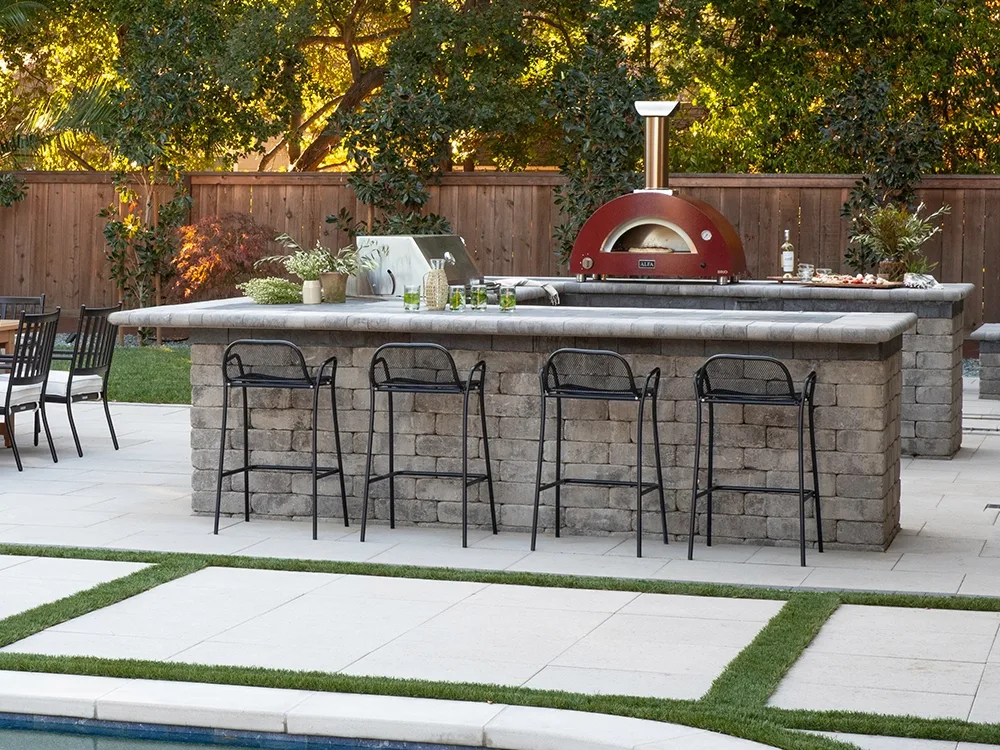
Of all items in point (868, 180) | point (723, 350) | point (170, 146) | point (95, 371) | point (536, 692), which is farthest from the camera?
point (170, 146)

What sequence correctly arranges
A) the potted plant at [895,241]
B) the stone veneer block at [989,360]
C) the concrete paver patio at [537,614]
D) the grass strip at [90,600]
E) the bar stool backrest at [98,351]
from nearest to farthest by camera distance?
the concrete paver patio at [537,614], the grass strip at [90,600], the bar stool backrest at [98,351], the potted plant at [895,241], the stone veneer block at [989,360]

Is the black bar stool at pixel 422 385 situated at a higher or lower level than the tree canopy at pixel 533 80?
Result: lower

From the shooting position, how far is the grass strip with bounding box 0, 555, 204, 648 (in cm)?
569

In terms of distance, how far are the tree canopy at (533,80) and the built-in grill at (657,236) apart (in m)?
3.59

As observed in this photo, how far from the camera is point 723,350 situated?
24.7 ft

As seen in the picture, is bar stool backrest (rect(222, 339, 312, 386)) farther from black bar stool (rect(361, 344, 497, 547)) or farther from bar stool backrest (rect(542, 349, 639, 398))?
bar stool backrest (rect(542, 349, 639, 398))

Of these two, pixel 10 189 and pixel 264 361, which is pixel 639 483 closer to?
pixel 264 361

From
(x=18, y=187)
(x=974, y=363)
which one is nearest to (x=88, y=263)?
(x=18, y=187)

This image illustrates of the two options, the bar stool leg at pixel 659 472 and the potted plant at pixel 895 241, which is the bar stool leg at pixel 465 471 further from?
the potted plant at pixel 895 241

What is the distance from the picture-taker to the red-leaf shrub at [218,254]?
15.8 metres

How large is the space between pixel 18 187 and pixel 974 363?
11.0 metres

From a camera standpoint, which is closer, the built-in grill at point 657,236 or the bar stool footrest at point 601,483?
the bar stool footrest at point 601,483

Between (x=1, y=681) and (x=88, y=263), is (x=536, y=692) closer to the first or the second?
(x=1, y=681)

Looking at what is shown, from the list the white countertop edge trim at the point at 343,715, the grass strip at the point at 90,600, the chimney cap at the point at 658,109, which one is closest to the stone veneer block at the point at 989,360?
the chimney cap at the point at 658,109
